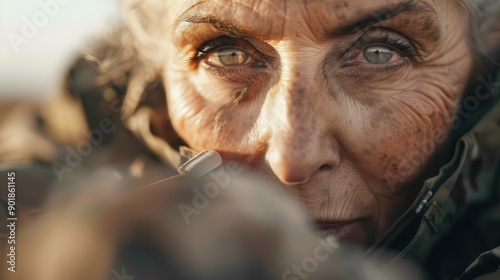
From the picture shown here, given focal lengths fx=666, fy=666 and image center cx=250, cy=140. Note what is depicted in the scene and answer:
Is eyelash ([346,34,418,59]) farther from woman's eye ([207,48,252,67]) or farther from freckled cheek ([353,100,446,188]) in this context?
woman's eye ([207,48,252,67])

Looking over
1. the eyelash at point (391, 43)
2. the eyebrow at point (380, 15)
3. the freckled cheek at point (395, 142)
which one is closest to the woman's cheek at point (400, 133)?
the freckled cheek at point (395, 142)

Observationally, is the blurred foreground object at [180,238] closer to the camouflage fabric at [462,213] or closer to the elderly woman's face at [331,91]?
the elderly woman's face at [331,91]

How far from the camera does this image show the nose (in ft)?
5.98

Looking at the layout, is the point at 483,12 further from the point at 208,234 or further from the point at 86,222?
the point at 86,222

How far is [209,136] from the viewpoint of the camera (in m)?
2.07

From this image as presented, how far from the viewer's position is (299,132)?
1.83m

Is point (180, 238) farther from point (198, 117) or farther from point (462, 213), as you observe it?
point (462, 213)

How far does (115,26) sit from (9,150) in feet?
2.29

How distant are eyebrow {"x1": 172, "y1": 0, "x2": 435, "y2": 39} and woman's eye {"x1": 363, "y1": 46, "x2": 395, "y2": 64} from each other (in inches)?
3.9

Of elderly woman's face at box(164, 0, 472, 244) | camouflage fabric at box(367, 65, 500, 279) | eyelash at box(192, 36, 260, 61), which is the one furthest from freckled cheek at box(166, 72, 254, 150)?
camouflage fabric at box(367, 65, 500, 279)

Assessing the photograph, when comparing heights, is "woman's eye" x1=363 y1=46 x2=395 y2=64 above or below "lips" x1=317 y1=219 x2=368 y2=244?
above

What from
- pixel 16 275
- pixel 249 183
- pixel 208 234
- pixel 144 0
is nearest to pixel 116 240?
pixel 208 234

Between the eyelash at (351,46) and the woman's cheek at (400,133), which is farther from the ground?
the eyelash at (351,46)

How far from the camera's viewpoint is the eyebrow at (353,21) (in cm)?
185
